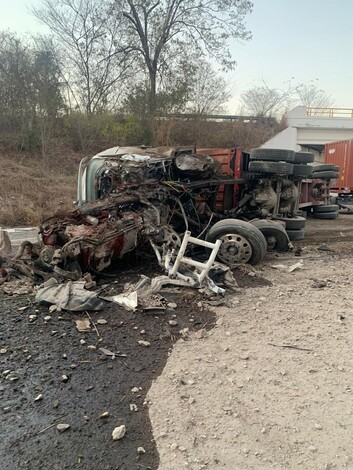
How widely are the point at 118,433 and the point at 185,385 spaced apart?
25.4 inches

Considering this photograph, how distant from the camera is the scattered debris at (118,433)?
2104 mm

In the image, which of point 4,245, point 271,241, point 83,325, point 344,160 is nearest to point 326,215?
point 271,241

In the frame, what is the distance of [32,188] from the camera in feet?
40.4

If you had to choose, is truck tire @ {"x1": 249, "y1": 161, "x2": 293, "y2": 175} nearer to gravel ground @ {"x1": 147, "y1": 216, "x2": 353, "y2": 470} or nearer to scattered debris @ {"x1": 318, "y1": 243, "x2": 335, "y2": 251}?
scattered debris @ {"x1": 318, "y1": 243, "x2": 335, "y2": 251}

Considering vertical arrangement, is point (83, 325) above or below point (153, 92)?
below

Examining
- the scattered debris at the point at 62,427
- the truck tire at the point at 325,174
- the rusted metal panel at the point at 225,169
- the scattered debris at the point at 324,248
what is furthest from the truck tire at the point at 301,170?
the scattered debris at the point at 62,427

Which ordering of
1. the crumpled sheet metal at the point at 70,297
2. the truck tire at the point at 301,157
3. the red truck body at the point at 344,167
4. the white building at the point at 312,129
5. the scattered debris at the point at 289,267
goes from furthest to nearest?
the white building at the point at 312,129 < the red truck body at the point at 344,167 < the truck tire at the point at 301,157 < the scattered debris at the point at 289,267 < the crumpled sheet metal at the point at 70,297

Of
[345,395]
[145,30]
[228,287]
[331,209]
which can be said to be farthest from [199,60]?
[345,395]

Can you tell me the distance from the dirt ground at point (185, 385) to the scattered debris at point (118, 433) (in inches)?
1.1

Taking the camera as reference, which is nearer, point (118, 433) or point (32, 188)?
point (118, 433)

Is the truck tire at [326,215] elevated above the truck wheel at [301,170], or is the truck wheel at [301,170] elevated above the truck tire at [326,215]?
the truck wheel at [301,170]

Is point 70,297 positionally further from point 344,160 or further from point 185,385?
point 344,160

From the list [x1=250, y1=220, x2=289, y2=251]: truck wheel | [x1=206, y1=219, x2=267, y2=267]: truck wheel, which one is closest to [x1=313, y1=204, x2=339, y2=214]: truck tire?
[x1=250, y1=220, x2=289, y2=251]: truck wheel

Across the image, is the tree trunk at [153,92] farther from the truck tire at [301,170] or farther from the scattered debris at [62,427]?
the scattered debris at [62,427]
